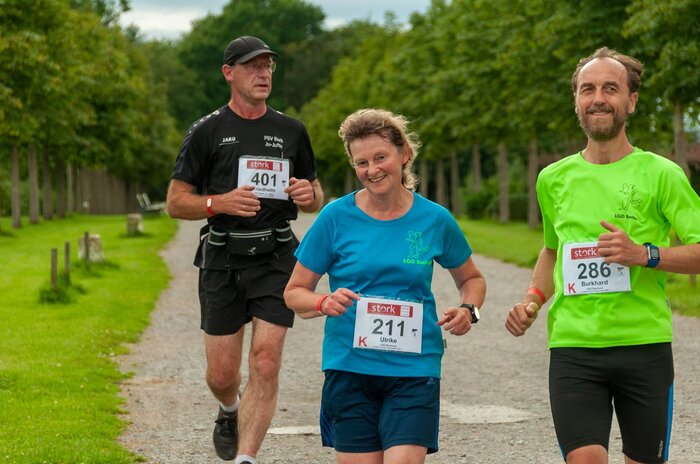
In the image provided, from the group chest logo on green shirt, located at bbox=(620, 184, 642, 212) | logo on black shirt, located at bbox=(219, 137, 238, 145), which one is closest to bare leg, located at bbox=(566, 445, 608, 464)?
chest logo on green shirt, located at bbox=(620, 184, 642, 212)

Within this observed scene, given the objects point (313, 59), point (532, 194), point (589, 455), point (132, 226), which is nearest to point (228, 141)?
point (589, 455)

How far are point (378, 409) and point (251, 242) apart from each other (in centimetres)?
226

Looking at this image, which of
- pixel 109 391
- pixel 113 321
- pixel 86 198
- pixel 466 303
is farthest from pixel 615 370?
pixel 86 198

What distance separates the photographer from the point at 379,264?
5.27 meters

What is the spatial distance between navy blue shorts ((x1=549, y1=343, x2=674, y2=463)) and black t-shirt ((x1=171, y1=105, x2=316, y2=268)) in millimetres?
2703

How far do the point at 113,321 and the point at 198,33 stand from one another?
4394 inches

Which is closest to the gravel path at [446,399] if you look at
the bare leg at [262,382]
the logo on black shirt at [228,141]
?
the bare leg at [262,382]

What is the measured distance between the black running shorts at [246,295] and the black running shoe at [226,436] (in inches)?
27.8

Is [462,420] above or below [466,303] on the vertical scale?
below

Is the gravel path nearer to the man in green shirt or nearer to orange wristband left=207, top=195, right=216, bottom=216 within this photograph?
orange wristband left=207, top=195, right=216, bottom=216

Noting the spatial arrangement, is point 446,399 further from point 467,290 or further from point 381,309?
point 381,309

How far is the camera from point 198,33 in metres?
126

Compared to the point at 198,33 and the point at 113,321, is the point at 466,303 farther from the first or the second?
the point at 198,33

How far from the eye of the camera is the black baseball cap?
7457mm
